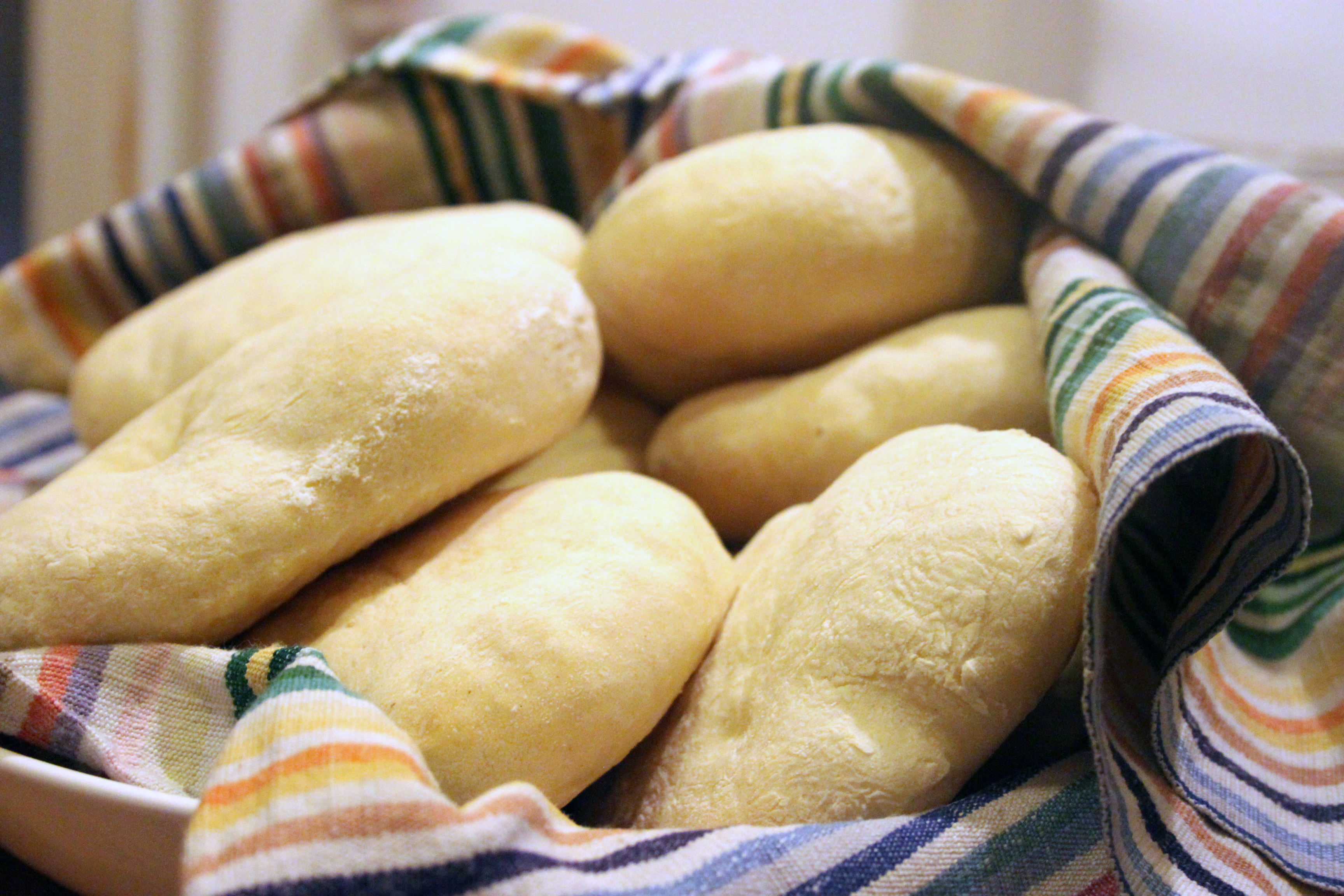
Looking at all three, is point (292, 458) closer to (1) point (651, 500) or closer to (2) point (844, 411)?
(1) point (651, 500)

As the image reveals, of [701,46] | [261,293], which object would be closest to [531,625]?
[261,293]

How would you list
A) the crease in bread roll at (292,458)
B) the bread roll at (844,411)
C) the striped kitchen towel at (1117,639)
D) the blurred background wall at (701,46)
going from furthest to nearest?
the blurred background wall at (701,46) < the bread roll at (844,411) < the crease in bread roll at (292,458) < the striped kitchen towel at (1117,639)

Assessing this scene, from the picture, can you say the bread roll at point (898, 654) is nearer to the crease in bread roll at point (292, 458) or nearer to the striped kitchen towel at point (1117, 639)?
the striped kitchen towel at point (1117, 639)

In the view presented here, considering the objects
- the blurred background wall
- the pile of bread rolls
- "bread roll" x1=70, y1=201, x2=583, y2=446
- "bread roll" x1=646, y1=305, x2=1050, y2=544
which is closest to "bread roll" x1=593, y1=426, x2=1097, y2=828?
the pile of bread rolls

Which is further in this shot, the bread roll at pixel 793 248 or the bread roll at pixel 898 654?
the bread roll at pixel 793 248

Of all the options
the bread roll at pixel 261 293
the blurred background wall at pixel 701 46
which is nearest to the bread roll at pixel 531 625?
the bread roll at pixel 261 293
